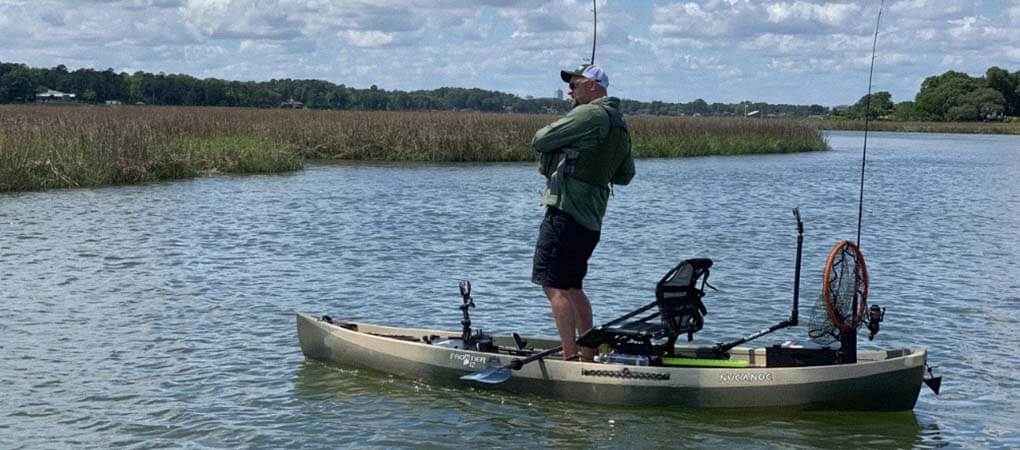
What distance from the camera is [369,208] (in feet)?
76.2

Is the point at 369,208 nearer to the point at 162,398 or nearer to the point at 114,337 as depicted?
the point at 114,337

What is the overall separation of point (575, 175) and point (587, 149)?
0.68 ft

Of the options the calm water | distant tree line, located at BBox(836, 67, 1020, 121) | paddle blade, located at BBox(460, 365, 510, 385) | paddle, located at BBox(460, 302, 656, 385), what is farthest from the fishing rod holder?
distant tree line, located at BBox(836, 67, 1020, 121)

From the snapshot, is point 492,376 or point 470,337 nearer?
point 492,376

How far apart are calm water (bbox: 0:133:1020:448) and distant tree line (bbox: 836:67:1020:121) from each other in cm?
11711

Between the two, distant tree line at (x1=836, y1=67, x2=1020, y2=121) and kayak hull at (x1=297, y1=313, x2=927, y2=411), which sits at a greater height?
distant tree line at (x1=836, y1=67, x2=1020, y2=121)

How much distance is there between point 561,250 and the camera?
8336mm

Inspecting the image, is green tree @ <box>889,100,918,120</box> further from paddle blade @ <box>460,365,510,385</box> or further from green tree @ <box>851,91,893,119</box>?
paddle blade @ <box>460,365,510,385</box>

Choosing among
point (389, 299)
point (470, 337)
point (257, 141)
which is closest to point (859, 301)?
point (470, 337)

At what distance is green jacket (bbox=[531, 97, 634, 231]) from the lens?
810cm

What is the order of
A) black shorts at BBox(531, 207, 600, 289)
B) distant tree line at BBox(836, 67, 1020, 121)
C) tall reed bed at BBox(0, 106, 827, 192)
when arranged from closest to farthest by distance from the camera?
1. black shorts at BBox(531, 207, 600, 289)
2. tall reed bed at BBox(0, 106, 827, 192)
3. distant tree line at BBox(836, 67, 1020, 121)

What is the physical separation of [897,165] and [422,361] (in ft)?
132

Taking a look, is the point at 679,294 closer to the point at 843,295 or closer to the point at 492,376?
the point at 843,295

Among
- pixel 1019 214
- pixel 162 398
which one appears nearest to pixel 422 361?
pixel 162 398
